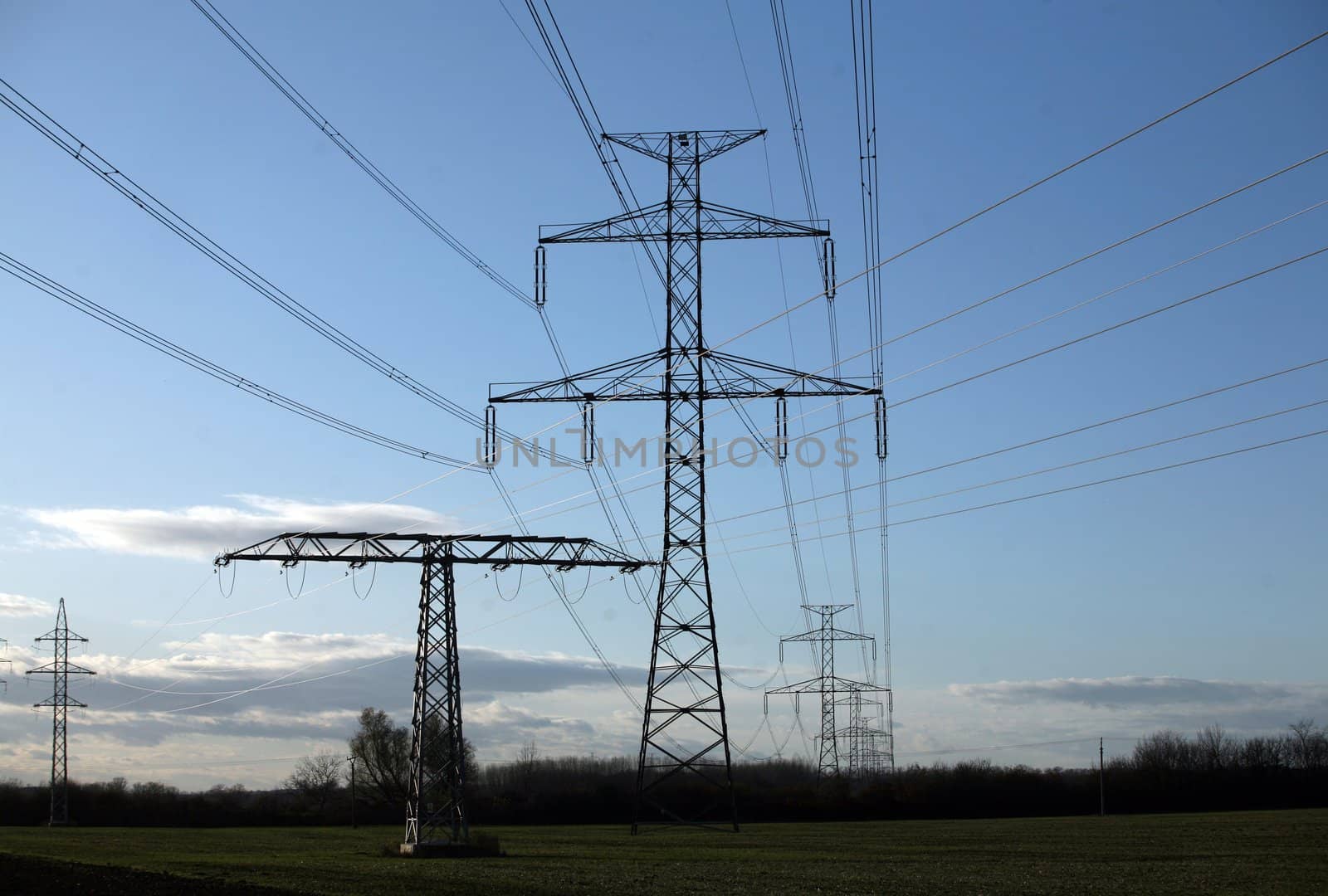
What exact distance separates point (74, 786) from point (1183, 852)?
8641 centimetres

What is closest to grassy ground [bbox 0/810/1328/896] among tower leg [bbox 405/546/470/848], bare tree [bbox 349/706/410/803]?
tower leg [bbox 405/546/470/848]

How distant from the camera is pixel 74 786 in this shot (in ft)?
332

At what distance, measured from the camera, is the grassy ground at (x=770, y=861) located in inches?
1183

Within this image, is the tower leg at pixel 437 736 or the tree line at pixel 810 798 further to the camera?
the tree line at pixel 810 798

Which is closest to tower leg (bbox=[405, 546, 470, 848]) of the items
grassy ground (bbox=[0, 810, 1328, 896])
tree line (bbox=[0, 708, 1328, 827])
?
grassy ground (bbox=[0, 810, 1328, 896])

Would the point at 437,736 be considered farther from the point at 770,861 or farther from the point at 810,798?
the point at 810,798

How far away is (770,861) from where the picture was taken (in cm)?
3981

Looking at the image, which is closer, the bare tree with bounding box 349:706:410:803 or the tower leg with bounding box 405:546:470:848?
the tower leg with bounding box 405:546:470:848

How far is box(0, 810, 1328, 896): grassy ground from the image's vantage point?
3005 centimetres

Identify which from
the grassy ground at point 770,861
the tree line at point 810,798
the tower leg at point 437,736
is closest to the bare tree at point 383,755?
the tree line at point 810,798

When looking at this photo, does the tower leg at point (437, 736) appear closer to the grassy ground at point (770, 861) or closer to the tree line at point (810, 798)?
the grassy ground at point (770, 861)

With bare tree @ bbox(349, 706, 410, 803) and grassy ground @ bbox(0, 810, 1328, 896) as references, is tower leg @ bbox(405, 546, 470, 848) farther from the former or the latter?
bare tree @ bbox(349, 706, 410, 803)

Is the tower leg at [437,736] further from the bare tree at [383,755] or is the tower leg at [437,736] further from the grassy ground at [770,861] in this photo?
the bare tree at [383,755]

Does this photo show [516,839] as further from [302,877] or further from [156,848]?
[302,877]
